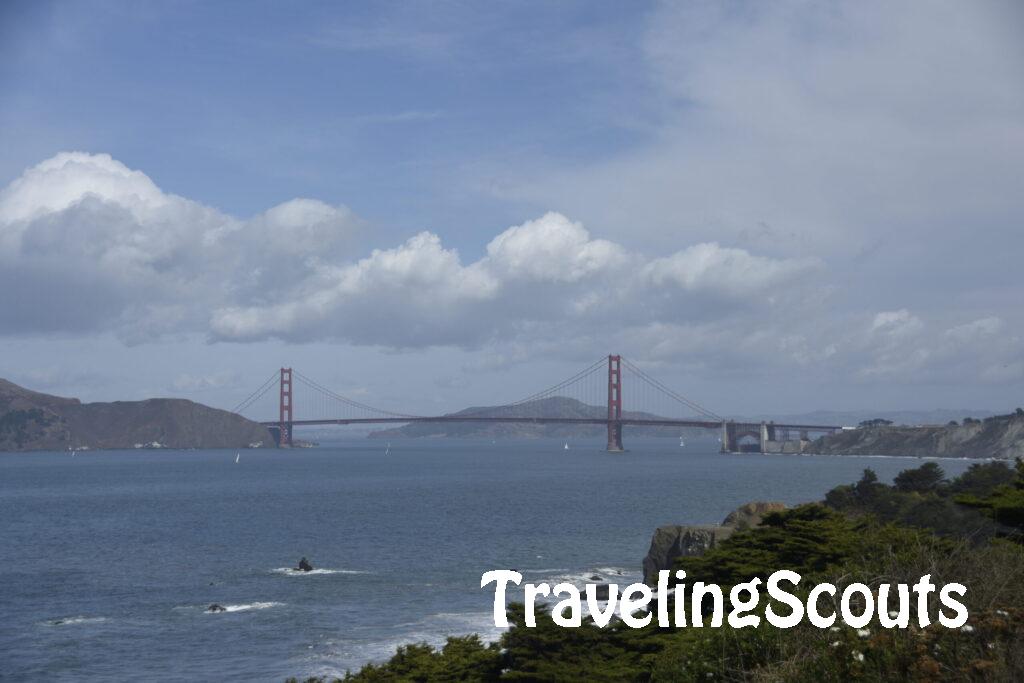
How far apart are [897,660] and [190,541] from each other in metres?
45.4

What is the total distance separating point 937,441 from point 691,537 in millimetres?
131028

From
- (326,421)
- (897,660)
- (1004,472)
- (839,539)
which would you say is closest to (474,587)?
(839,539)

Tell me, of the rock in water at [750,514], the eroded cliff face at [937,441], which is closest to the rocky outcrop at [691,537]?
the rock in water at [750,514]

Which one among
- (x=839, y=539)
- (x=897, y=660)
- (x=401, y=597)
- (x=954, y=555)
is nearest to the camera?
(x=897, y=660)

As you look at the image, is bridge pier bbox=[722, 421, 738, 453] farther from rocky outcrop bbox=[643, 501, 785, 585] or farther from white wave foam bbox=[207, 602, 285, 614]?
white wave foam bbox=[207, 602, 285, 614]

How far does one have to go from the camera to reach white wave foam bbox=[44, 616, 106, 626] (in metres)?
29.7

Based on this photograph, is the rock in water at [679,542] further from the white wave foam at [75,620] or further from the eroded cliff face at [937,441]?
the eroded cliff face at [937,441]

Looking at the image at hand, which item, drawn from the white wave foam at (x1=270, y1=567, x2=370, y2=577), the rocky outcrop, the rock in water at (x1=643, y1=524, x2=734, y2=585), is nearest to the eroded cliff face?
the rocky outcrop

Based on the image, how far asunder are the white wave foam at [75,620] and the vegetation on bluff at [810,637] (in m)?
Result: 16.5

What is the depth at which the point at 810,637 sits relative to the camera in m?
9.53

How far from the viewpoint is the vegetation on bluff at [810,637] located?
8.45 metres

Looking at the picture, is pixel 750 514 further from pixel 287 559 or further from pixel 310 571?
pixel 287 559

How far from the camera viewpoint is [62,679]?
23.6m

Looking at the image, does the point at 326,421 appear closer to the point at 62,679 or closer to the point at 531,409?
the point at 531,409
